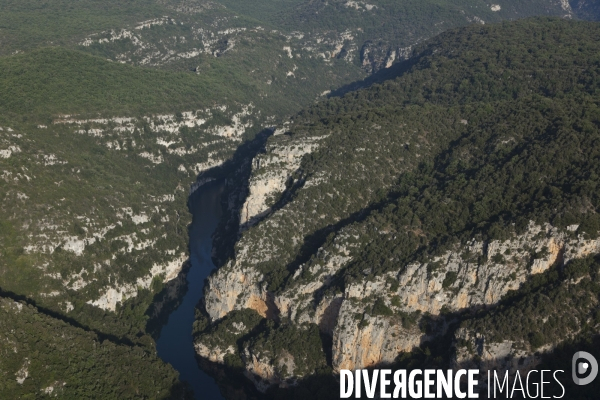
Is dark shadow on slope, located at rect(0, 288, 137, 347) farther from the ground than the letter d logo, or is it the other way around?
the letter d logo

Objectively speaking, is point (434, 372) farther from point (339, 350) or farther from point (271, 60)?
point (271, 60)

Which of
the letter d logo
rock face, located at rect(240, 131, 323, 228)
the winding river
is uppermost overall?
rock face, located at rect(240, 131, 323, 228)

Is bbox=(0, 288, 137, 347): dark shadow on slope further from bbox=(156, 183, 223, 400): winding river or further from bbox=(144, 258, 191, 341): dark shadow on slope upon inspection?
bbox=(144, 258, 191, 341): dark shadow on slope

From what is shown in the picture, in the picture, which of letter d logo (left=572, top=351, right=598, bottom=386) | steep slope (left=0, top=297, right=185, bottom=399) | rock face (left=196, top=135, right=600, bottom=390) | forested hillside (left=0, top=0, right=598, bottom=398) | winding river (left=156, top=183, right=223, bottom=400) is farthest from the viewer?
winding river (left=156, top=183, right=223, bottom=400)

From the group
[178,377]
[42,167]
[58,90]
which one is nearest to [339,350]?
[178,377]

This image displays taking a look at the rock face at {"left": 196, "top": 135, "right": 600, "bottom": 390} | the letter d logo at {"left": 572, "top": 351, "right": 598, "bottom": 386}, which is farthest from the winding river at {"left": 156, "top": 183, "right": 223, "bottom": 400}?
the letter d logo at {"left": 572, "top": 351, "right": 598, "bottom": 386}

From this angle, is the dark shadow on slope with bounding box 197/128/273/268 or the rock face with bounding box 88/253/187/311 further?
the dark shadow on slope with bounding box 197/128/273/268

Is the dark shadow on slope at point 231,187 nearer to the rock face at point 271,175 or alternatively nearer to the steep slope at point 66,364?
the rock face at point 271,175
